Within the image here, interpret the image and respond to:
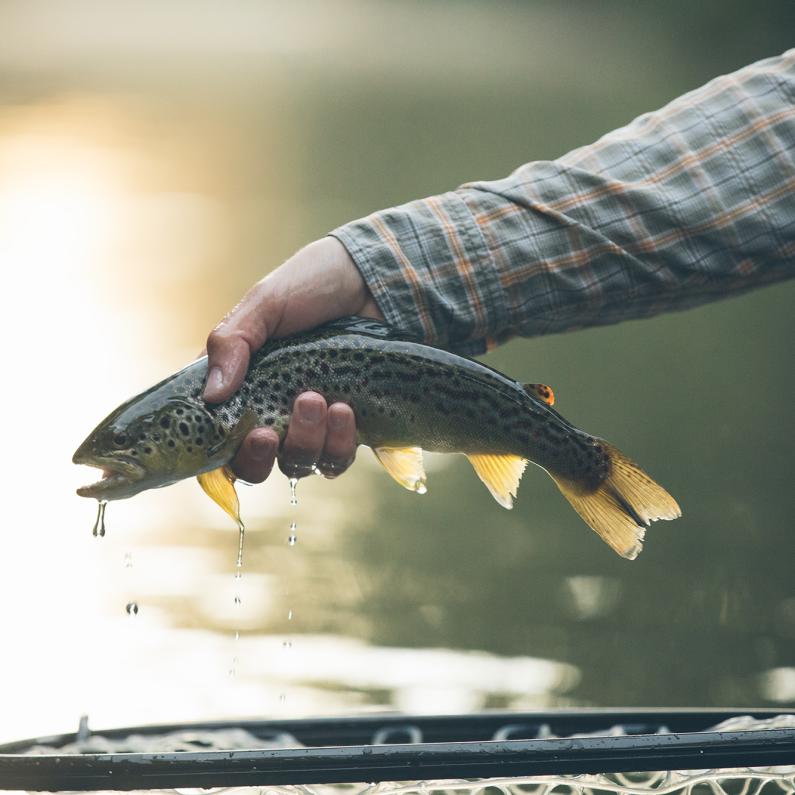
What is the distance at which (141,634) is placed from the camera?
3.78 m

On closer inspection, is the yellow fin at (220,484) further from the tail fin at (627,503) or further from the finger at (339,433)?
the tail fin at (627,503)

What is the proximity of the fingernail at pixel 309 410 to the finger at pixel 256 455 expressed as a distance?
5cm

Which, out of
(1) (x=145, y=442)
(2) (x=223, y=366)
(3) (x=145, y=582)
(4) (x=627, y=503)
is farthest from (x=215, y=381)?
(3) (x=145, y=582)

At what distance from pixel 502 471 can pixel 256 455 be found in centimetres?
36

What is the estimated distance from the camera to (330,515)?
4.73 metres

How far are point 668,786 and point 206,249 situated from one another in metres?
6.84

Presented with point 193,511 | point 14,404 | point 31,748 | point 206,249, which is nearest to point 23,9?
point 206,249

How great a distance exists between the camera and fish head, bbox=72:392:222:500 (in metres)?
1.89

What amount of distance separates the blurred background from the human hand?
23.3 inches

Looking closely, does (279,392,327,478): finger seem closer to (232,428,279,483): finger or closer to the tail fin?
(232,428,279,483): finger

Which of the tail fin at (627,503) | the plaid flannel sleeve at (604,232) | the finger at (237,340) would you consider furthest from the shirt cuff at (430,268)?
the tail fin at (627,503)

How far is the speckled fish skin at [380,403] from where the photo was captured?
192 cm

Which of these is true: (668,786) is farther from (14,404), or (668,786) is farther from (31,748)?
(14,404)

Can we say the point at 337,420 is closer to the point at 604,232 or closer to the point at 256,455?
the point at 256,455
